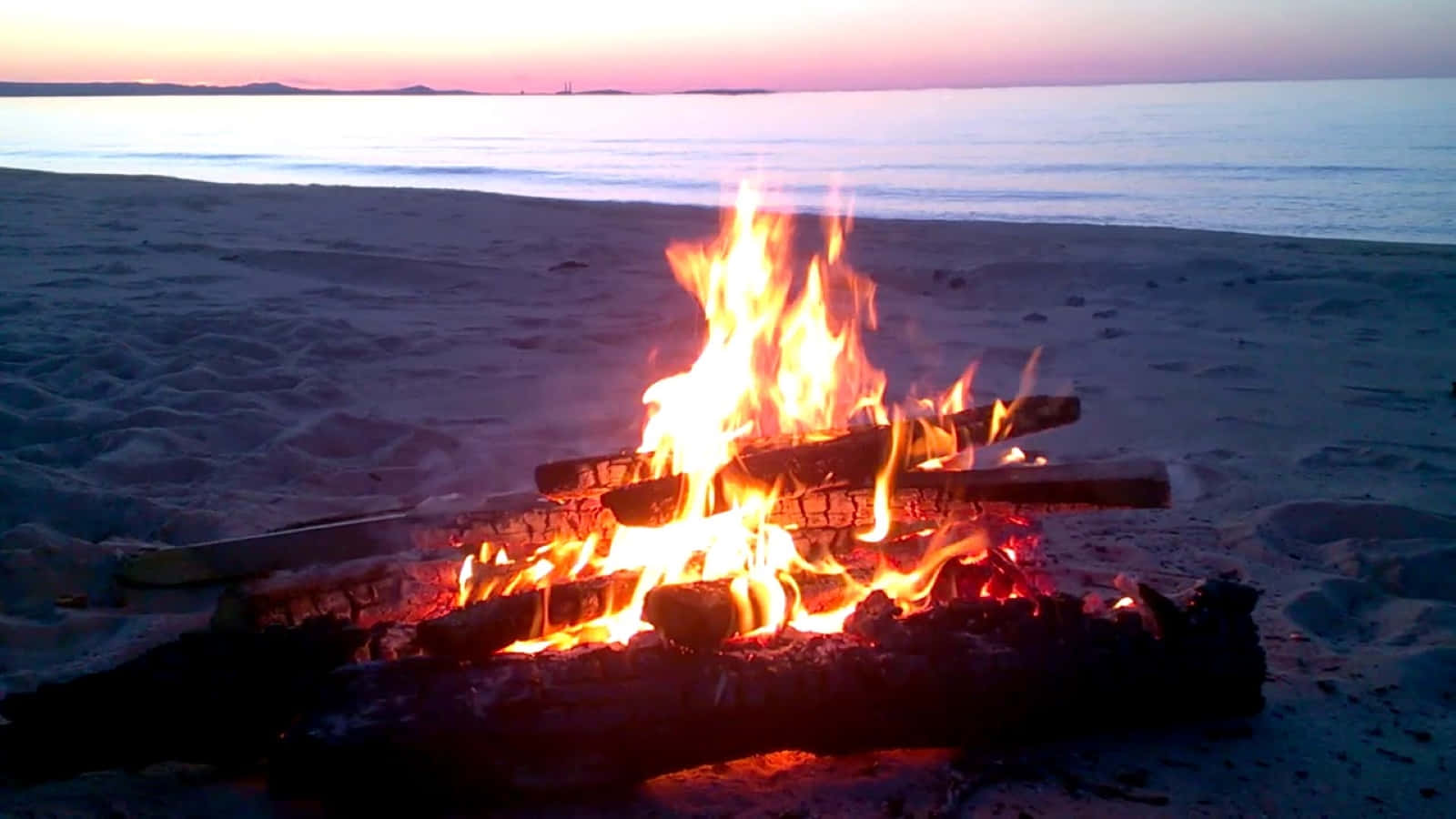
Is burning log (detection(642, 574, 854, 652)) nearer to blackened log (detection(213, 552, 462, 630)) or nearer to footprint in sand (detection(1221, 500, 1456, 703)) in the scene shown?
blackened log (detection(213, 552, 462, 630))

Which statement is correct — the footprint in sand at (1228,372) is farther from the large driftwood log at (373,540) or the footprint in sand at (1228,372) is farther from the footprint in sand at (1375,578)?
the large driftwood log at (373,540)

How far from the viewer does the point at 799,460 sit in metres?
3.37

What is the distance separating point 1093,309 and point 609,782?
25.2 ft

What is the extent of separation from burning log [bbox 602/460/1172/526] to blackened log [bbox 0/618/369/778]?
58.2 inches

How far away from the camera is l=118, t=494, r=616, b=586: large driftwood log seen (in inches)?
131

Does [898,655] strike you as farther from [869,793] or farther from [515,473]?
[515,473]

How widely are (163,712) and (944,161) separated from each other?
32.6m

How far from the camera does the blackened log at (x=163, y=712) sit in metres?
2.62

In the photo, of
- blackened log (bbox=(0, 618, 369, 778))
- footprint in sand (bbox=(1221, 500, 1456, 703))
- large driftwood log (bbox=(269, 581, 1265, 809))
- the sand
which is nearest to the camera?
large driftwood log (bbox=(269, 581, 1265, 809))

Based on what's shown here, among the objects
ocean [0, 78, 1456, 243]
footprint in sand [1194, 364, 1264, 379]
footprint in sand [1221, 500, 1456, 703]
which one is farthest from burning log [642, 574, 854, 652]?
ocean [0, 78, 1456, 243]

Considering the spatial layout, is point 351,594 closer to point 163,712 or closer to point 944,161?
point 163,712

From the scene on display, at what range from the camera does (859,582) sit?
10.9 ft

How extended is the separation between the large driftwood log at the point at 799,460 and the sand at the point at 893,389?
82 centimetres

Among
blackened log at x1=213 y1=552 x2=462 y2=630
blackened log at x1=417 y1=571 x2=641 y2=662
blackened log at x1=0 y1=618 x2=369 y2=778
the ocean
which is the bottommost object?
blackened log at x1=0 y1=618 x2=369 y2=778
